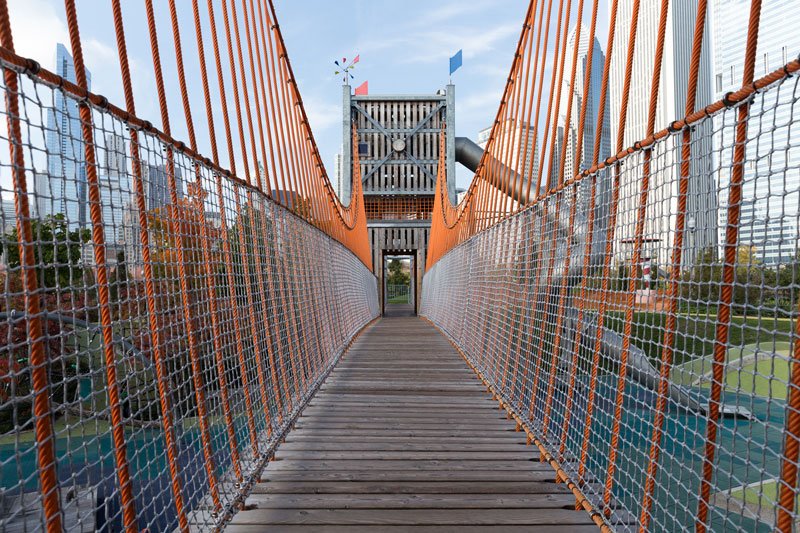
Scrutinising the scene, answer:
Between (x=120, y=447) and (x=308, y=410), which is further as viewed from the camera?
(x=308, y=410)

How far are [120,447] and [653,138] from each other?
141 cm

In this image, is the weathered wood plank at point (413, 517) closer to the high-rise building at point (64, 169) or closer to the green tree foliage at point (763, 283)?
the green tree foliage at point (763, 283)

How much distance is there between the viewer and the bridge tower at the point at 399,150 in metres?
16.0

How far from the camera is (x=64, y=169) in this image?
1064 mm

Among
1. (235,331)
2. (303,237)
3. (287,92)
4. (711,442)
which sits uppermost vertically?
(287,92)

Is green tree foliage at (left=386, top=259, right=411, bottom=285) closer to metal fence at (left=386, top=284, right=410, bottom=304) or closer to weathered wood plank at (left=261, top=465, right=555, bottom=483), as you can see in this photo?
metal fence at (left=386, top=284, right=410, bottom=304)

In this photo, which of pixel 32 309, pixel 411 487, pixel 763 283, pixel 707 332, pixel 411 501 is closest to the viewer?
pixel 32 309

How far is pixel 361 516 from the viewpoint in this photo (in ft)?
5.60

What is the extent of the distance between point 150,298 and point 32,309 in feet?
1.26

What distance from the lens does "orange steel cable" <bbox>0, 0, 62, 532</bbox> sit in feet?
2.88

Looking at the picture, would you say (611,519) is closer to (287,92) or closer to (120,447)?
(120,447)

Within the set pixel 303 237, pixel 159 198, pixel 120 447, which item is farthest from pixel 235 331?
pixel 303 237

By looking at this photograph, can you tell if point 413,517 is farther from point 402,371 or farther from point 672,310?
point 402,371

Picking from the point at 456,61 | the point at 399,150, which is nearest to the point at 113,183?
the point at 399,150
